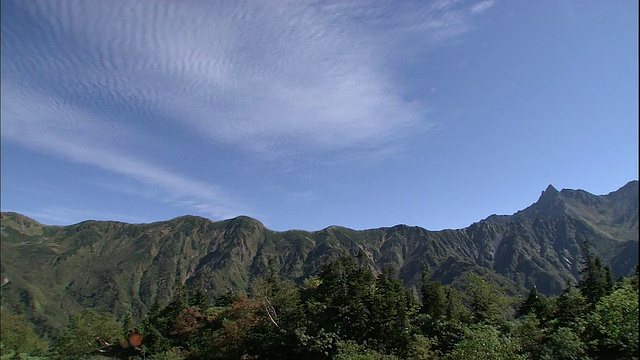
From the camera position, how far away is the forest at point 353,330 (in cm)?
2873

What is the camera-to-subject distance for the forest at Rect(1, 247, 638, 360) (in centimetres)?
2873

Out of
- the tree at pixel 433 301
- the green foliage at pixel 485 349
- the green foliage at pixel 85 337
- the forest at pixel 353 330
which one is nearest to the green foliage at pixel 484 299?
the forest at pixel 353 330

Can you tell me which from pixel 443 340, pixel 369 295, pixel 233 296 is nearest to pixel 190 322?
pixel 233 296

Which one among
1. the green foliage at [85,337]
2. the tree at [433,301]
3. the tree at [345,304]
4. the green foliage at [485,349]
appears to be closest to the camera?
the green foliage at [485,349]

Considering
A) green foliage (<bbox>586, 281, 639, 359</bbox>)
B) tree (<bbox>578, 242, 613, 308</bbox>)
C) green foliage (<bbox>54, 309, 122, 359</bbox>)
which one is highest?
tree (<bbox>578, 242, 613, 308</bbox>)

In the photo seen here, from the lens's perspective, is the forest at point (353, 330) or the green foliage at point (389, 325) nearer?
the forest at point (353, 330)

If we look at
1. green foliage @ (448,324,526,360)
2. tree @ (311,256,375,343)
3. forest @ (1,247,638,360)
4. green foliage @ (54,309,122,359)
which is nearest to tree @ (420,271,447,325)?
forest @ (1,247,638,360)

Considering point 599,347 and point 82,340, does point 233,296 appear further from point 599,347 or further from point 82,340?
point 599,347

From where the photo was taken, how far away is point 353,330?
1833 inches

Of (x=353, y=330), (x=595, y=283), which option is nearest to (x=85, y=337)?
(x=353, y=330)

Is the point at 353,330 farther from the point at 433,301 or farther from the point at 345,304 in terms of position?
the point at 433,301

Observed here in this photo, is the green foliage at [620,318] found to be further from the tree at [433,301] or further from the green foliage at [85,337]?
the green foliage at [85,337]

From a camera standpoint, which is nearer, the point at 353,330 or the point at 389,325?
the point at 389,325

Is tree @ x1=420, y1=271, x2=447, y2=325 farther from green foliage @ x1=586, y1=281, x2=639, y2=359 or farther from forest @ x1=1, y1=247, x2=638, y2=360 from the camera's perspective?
green foliage @ x1=586, y1=281, x2=639, y2=359
